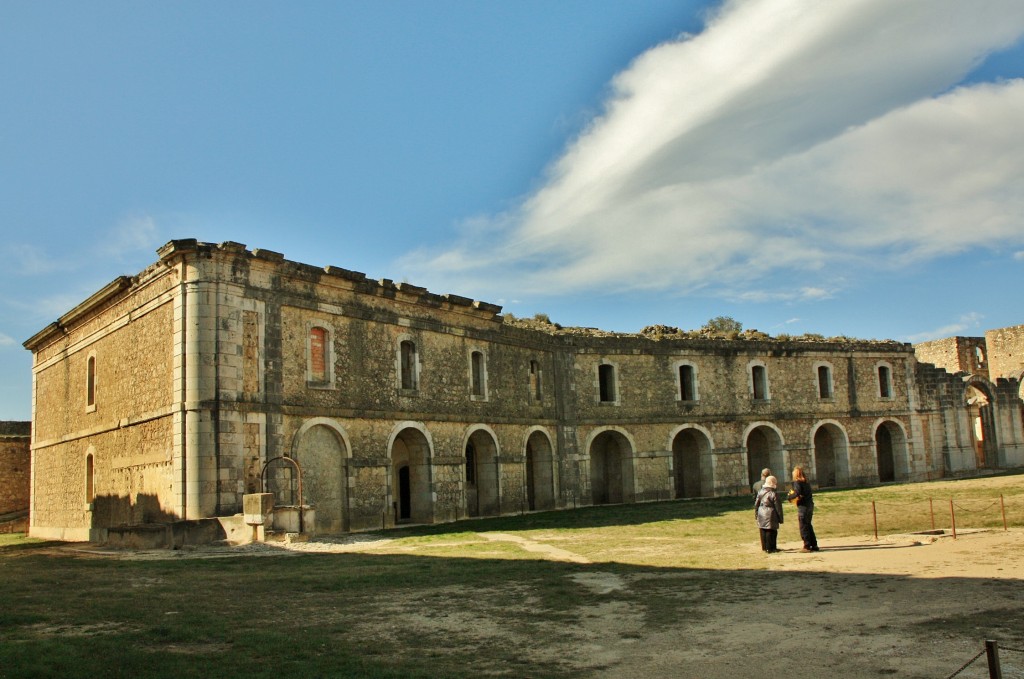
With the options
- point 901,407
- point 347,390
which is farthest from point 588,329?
point 901,407

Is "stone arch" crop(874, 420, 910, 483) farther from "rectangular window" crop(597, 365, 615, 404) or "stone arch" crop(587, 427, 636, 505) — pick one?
"rectangular window" crop(597, 365, 615, 404)

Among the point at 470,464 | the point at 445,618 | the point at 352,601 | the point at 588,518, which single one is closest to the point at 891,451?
the point at 588,518

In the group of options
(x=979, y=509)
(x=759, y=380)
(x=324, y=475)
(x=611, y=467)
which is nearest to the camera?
(x=979, y=509)

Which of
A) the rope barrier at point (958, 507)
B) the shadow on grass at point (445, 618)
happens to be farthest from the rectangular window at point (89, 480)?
the rope barrier at point (958, 507)

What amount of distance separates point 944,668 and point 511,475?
2167 centimetres

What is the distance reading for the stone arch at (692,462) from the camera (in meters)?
33.2

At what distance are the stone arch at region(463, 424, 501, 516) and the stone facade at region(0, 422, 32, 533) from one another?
744 inches

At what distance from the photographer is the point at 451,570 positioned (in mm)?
12625

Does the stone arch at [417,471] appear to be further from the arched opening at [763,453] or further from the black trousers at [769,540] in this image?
the arched opening at [763,453]

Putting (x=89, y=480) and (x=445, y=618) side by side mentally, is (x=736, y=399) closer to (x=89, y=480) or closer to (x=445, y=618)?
(x=89, y=480)

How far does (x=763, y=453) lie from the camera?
35.7 metres

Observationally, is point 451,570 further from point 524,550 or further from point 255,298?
point 255,298

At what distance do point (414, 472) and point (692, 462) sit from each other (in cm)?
1445

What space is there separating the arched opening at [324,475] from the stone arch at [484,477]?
5630 mm
